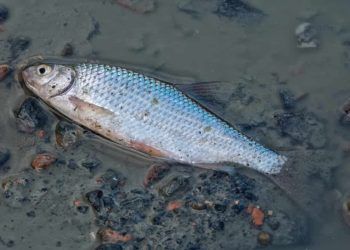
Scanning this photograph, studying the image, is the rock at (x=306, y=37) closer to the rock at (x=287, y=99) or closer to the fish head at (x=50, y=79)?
the rock at (x=287, y=99)

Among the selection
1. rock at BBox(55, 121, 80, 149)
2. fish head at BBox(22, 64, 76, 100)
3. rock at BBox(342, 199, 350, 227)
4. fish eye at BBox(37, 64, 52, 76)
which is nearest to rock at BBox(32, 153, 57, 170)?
rock at BBox(55, 121, 80, 149)

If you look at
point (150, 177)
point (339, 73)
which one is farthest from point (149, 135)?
point (339, 73)

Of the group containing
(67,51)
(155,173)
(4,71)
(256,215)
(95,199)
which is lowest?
(256,215)

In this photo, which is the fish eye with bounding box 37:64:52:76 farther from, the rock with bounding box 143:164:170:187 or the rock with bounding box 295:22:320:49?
the rock with bounding box 295:22:320:49

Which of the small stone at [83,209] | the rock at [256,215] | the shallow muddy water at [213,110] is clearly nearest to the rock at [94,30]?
the shallow muddy water at [213,110]

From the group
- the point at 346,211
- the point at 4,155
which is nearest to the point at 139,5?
the point at 4,155

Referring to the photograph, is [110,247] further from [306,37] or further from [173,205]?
[306,37]
